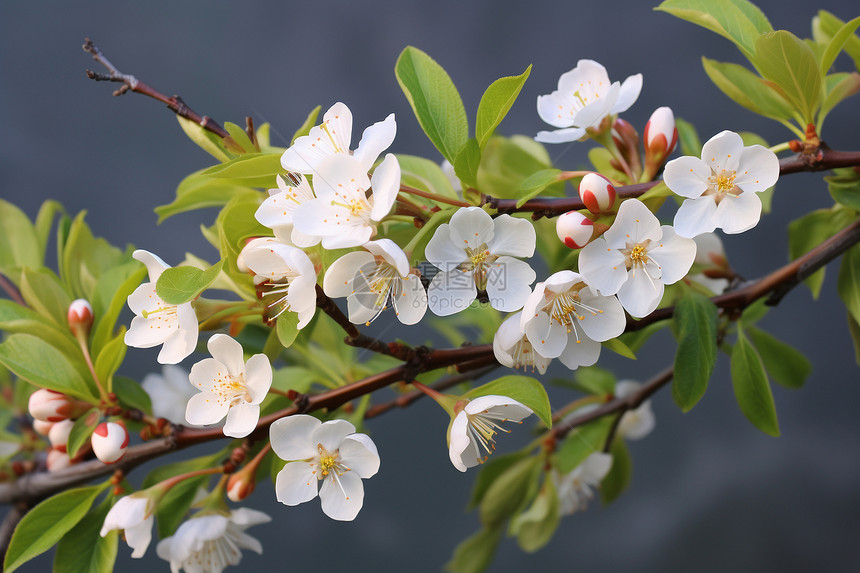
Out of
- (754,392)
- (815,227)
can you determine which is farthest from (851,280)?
(754,392)

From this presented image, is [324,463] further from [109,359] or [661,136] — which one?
[661,136]

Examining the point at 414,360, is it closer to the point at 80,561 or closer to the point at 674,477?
the point at 80,561

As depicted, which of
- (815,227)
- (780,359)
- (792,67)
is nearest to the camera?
(792,67)

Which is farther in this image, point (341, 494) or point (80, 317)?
point (80, 317)

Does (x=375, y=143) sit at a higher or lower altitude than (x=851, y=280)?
higher

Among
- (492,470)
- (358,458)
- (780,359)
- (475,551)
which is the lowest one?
(475,551)

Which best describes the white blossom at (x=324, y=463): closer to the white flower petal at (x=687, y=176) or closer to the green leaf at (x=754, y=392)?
the white flower petal at (x=687, y=176)

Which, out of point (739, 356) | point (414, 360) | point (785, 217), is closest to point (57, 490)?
point (414, 360)

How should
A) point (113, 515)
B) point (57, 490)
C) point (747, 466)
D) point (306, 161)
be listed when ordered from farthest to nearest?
point (747, 466), point (57, 490), point (113, 515), point (306, 161)
